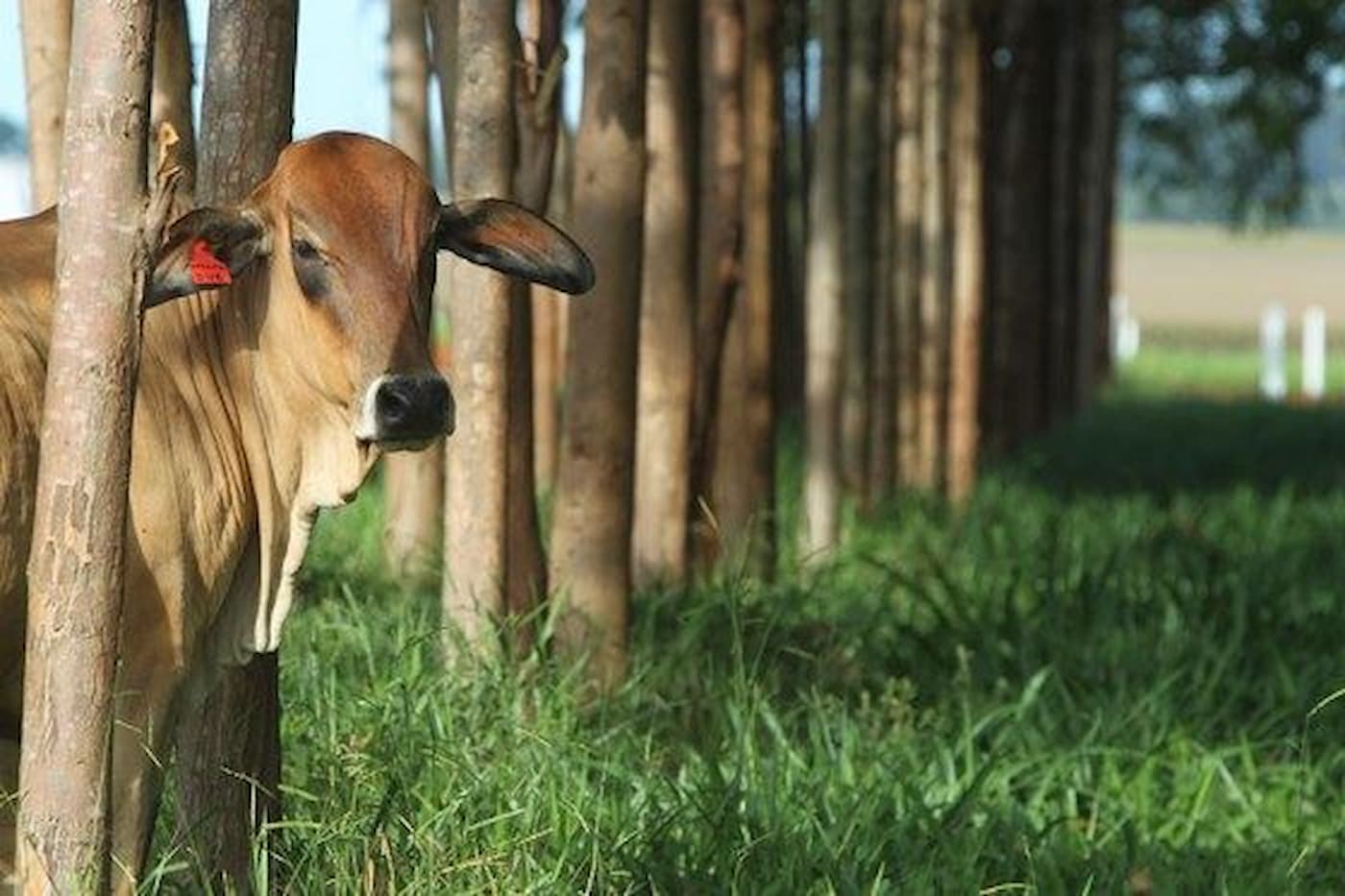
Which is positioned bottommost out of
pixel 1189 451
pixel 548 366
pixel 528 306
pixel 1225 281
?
pixel 1225 281

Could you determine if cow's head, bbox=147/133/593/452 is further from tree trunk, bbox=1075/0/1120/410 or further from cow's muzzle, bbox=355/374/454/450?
tree trunk, bbox=1075/0/1120/410

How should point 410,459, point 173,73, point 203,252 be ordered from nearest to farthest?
1. point 203,252
2. point 173,73
3. point 410,459

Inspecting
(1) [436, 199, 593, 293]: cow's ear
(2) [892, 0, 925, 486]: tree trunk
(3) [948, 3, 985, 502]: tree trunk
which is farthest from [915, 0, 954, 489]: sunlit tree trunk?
(1) [436, 199, 593, 293]: cow's ear

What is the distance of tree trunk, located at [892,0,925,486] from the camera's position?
16.8 m

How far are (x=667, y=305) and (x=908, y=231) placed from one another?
631 cm

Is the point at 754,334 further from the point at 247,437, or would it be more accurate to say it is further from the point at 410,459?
the point at 247,437

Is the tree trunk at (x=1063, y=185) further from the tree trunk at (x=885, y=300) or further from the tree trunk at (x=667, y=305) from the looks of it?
the tree trunk at (x=667, y=305)

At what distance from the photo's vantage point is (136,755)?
5906mm

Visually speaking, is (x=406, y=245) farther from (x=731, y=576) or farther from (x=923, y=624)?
(x=923, y=624)

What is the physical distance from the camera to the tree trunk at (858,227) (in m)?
15.3

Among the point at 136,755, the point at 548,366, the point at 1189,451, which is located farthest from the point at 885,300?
the point at 136,755

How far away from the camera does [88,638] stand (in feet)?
18.1

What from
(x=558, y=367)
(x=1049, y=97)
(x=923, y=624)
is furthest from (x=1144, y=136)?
(x=923, y=624)

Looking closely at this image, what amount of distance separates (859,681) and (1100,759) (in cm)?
94
